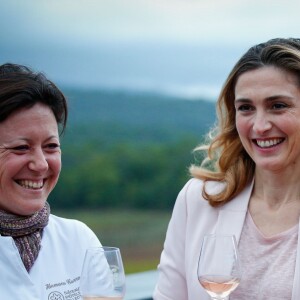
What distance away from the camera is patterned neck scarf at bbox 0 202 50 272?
1.84 meters

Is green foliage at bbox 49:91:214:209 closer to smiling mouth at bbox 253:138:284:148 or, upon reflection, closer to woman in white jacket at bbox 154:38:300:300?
woman in white jacket at bbox 154:38:300:300

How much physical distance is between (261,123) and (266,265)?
423mm

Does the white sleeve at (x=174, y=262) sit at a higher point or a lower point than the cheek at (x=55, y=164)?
lower

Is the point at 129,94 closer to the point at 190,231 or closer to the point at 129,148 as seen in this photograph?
the point at 129,148

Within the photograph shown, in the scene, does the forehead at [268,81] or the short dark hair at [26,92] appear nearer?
the short dark hair at [26,92]

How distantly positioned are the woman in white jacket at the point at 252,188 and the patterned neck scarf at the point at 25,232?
51 centimetres

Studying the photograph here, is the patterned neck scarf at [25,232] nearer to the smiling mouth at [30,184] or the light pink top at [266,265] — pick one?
the smiling mouth at [30,184]

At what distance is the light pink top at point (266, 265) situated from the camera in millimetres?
1955

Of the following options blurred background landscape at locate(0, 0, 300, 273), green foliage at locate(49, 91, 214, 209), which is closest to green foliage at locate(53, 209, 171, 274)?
blurred background landscape at locate(0, 0, 300, 273)

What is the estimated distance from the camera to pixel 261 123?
2035 mm

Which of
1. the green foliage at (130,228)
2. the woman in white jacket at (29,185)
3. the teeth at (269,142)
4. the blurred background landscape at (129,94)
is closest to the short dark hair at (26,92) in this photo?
the woman in white jacket at (29,185)

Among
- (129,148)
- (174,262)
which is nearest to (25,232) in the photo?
(174,262)

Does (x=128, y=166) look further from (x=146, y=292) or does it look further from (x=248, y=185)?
(x=248, y=185)

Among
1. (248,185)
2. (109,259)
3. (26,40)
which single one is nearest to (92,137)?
(26,40)
